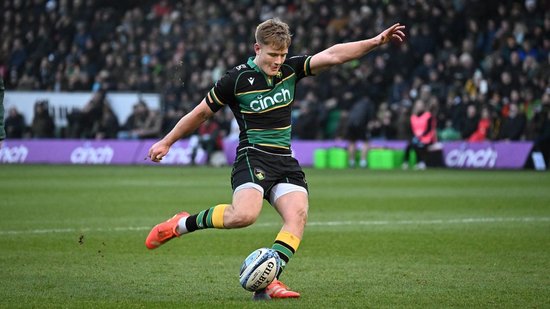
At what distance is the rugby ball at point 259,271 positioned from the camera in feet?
23.8

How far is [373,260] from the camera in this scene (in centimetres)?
982

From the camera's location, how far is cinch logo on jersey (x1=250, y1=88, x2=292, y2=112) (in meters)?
7.65

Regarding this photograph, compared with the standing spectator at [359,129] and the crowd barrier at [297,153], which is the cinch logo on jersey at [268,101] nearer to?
the crowd barrier at [297,153]

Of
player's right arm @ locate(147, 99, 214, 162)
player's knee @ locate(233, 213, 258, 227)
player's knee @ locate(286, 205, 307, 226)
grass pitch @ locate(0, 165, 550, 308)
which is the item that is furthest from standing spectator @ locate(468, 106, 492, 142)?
player's knee @ locate(233, 213, 258, 227)

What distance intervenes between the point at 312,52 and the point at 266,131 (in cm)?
2305

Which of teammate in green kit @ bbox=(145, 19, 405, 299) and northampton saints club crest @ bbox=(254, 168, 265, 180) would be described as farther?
northampton saints club crest @ bbox=(254, 168, 265, 180)

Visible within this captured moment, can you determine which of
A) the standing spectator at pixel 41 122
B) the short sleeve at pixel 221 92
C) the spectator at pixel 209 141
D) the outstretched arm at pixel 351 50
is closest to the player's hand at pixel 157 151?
the short sleeve at pixel 221 92

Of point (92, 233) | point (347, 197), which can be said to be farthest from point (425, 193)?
point (92, 233)

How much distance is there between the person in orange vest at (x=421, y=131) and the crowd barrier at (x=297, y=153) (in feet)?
1.49

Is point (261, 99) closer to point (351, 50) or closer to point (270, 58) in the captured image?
point (270, 58)

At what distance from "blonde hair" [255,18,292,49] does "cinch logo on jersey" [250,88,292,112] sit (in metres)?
0.40

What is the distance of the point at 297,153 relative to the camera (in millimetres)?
30125

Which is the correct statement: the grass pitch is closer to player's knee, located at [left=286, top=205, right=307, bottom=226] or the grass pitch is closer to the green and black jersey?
player's knee, located at [left=286, top=205, right=307, bottom=226]

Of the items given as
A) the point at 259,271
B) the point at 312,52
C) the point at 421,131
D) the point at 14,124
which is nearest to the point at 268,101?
the point at 259,271
